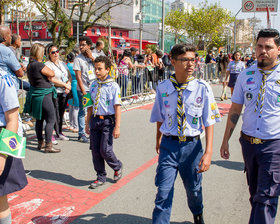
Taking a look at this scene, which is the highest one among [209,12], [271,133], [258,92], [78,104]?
[209,12]

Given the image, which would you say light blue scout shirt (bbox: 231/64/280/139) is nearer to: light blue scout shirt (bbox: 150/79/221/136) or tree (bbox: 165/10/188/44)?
light blue scout shirt (bbox: 150/79/221/136)

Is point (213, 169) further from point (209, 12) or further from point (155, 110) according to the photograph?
point (209, 12)

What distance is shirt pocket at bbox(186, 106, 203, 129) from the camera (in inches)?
130

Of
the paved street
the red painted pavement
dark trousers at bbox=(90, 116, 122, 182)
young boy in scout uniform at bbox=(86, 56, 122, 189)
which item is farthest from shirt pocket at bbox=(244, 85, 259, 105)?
the red painted pavement

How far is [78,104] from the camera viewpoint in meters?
7.74

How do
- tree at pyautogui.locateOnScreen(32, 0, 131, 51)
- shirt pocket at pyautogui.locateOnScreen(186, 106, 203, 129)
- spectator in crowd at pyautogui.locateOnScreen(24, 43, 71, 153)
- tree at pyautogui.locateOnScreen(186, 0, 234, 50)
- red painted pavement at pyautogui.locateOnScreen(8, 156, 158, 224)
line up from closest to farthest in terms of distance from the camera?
shirt pocket at pyautogui.locateOnScreen(186, 106, 203, 129) → red painted pavement at pyautogui.locateOnScreen(8, 156, 158, 224) → spectator in crowd at pyautogui.locateOnScreen(24, 43, 71, 153) → tree at pyautogui.locateOnScreen(32, 0, 131, 51) → tree at pyautogui.locateOnScreen(186, 0, 234, 50)

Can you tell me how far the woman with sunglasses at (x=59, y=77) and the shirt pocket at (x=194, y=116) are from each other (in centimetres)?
435

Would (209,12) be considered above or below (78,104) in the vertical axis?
above

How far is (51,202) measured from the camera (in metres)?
4.42

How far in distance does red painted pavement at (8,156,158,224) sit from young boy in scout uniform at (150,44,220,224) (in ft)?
4.75

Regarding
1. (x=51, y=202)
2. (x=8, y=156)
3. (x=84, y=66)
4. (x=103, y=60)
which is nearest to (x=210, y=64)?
(x=84, y=66)

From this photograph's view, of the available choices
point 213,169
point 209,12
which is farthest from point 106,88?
point 209,12

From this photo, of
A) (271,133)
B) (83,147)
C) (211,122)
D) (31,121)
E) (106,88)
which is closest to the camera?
(271,133)

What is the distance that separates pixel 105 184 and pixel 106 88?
1.38 m
